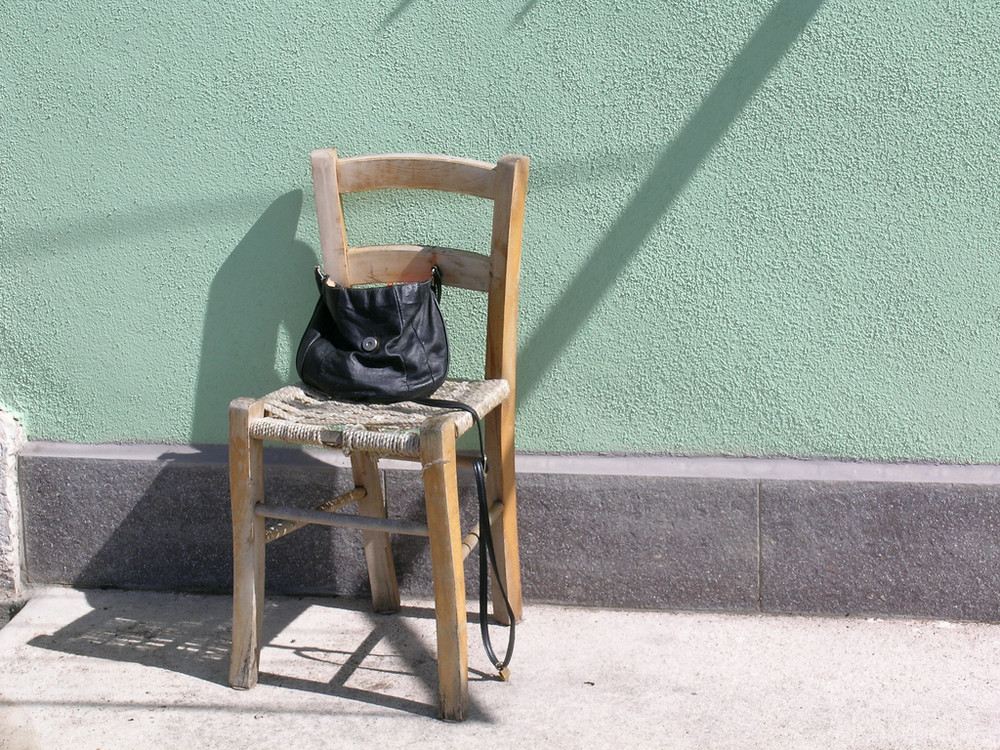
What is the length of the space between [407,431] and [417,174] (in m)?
0.66

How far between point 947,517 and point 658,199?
3.48ft

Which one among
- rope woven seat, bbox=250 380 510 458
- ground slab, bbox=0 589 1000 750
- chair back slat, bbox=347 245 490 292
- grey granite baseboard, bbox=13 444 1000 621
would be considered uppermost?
chair back slat, bbox=347 245 490 292

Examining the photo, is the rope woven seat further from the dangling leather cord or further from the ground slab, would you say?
the ground slab

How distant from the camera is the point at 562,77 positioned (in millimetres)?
2340

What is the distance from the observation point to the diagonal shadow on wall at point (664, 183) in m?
2.27

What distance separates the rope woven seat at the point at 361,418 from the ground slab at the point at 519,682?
60 cm

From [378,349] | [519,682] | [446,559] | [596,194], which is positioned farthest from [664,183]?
[519,682]

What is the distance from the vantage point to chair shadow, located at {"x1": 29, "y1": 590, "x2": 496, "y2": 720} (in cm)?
220

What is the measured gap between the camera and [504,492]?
2334 mm

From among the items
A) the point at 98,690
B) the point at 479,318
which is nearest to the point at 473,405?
the point at 479,318

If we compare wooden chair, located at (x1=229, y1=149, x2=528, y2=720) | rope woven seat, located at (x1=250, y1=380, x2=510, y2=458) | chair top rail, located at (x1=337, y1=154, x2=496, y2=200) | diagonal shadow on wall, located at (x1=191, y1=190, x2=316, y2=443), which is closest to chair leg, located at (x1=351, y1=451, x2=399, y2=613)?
wooden chair, located at (x1=229, y1=149, x2=528, y2=720)

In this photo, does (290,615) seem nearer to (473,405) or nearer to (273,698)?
(273,698)

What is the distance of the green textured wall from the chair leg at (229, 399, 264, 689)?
0.56 m

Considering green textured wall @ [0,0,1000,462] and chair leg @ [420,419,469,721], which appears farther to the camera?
green textured wall @ [0,0,1000,462]
